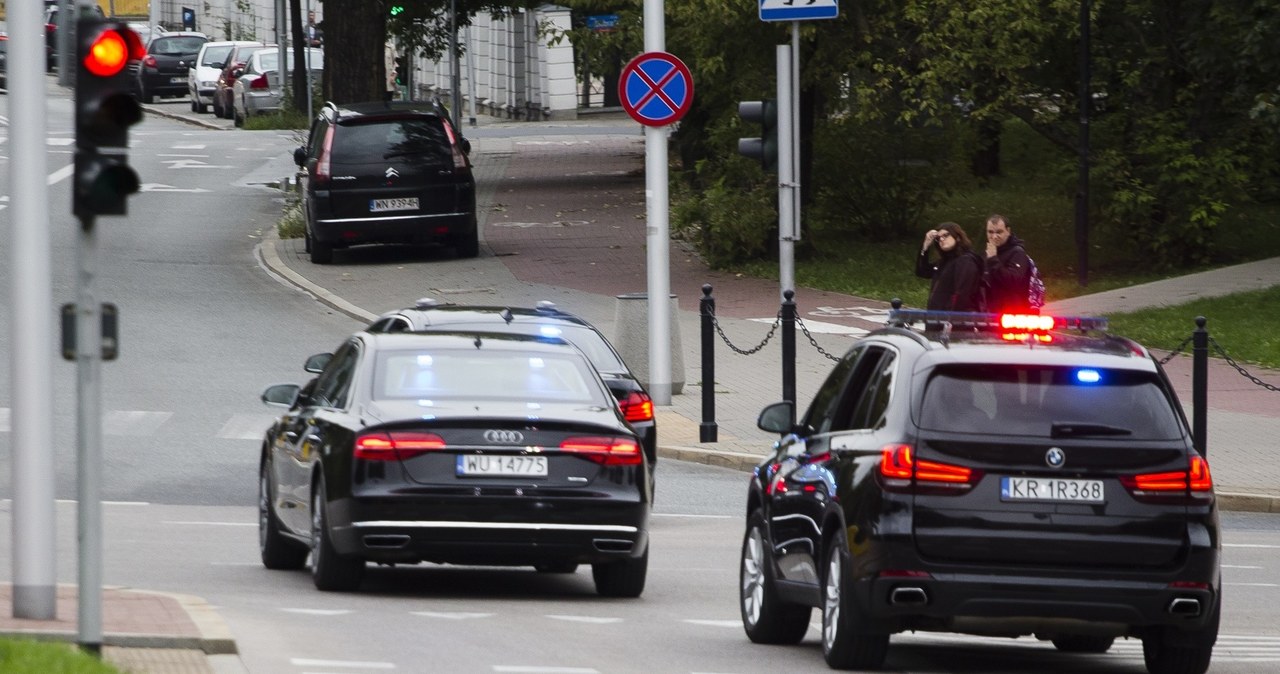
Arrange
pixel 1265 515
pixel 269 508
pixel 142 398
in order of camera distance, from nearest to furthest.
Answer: pixel 269 508, pixel 1265 515, pixel 142 398

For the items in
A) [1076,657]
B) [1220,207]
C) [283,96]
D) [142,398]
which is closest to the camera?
[1076,657]

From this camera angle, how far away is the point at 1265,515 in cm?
1552

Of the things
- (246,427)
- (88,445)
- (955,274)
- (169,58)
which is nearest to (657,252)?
(955,274)

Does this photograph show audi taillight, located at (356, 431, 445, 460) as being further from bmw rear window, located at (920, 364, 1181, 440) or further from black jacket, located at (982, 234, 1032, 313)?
black jacket, located at (982, 234, 1032, 313)

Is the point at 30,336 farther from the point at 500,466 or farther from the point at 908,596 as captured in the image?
the point at 908,596

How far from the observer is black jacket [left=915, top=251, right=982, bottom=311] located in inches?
653

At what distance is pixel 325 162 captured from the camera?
2761cm

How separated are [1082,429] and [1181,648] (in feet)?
3.24

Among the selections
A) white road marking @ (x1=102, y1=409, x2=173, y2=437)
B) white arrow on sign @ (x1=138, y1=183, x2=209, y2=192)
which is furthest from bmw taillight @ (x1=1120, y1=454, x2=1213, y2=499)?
white arrow on sign @ (x1=138, y1=183, x2=209, y2=192)

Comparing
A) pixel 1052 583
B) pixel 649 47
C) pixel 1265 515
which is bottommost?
pixel 1265 515

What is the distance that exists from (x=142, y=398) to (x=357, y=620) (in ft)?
32.3

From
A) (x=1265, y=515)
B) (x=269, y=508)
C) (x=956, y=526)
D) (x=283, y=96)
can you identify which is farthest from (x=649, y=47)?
(x=283, y=96)

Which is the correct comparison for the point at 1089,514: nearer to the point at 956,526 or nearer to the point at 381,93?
the point at 956,526

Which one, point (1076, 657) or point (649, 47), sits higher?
point (649, 47)
